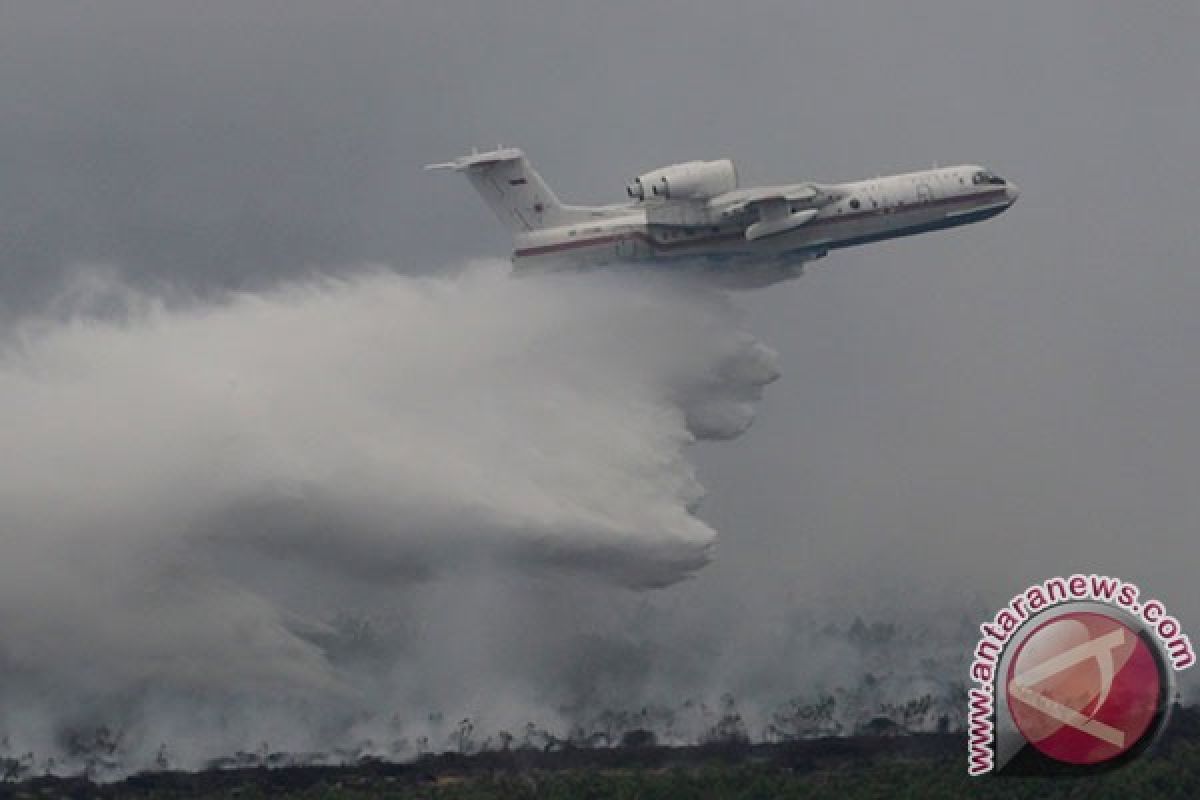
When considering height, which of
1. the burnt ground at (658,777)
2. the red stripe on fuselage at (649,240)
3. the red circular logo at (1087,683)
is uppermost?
the red stripe on fuselage at (649,240)

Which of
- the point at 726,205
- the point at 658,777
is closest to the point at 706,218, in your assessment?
the point at 726,205

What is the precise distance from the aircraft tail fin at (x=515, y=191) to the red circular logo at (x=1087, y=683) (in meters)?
25.0

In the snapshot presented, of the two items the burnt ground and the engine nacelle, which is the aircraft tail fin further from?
the burnt ground

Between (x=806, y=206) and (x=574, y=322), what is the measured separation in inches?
223

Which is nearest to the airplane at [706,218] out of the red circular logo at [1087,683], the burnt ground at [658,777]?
the burnt ground at [658,777]

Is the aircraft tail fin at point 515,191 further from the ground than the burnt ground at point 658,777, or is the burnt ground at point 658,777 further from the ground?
the aircraft tail fin at point 515,191

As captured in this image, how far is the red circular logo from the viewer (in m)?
43.6

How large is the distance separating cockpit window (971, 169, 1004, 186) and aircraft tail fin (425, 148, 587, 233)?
8.79 metres

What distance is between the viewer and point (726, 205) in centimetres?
6594

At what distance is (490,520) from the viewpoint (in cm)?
6556

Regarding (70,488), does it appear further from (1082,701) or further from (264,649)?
(1082,701)

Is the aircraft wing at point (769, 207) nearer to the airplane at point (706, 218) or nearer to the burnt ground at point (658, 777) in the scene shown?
the airplane at point (706, 218)

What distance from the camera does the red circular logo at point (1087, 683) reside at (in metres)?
43.6

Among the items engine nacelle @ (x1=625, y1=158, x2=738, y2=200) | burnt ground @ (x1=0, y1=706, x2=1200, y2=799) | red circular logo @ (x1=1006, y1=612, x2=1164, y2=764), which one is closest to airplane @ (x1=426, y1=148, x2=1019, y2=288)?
engine nacelle @ (x1=625, y1=158, x2=738, y2=200)
